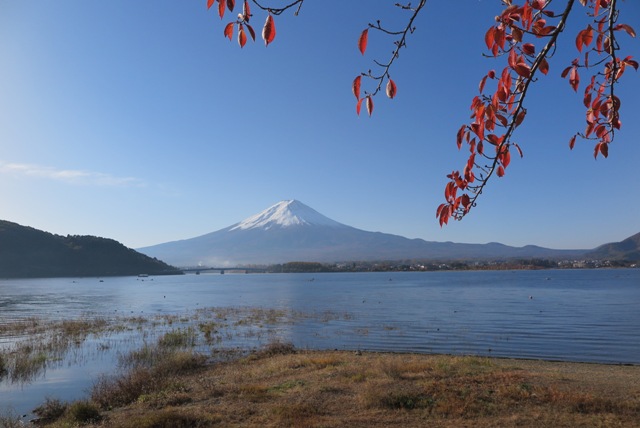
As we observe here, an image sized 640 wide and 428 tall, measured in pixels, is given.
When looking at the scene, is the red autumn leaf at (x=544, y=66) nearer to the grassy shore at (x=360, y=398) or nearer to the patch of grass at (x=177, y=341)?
the grassy shore at (x=360, y=398)

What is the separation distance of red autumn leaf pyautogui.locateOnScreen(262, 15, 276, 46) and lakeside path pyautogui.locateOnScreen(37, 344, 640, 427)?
8.40 metres

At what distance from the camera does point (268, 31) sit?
2600mm

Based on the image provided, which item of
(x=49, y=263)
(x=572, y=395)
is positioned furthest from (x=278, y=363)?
(x=49, y=263)

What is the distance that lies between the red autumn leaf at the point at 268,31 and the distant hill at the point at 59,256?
568 ft

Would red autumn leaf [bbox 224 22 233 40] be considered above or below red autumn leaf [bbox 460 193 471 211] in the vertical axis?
above

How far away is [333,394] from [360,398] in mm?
1178

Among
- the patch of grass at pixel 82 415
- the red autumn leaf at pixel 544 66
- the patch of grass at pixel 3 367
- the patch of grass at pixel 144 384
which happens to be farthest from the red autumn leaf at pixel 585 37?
the patch of grass at pixel 3 367

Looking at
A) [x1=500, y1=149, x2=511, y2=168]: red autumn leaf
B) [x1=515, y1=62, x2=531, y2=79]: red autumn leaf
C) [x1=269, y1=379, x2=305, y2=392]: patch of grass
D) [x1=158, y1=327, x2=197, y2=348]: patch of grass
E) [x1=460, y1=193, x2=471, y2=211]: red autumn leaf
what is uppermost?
[x1=515, y1=62, x2=531, y2=79]: red autumn leaf

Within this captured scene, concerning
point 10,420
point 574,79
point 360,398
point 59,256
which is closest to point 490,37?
point 574,79

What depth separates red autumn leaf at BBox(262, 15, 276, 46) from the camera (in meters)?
2.59

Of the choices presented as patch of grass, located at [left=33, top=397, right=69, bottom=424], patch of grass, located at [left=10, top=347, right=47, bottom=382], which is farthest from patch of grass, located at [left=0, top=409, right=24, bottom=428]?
patch of grass, located at [left=10, top=347, right=47, bottom=382]

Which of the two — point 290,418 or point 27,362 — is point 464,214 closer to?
point 290,418

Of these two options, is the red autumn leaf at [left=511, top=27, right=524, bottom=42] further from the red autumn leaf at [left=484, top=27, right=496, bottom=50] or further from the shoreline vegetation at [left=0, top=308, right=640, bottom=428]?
the shoreline vegetation at [left=0, top=308, right=640, bottom=428]

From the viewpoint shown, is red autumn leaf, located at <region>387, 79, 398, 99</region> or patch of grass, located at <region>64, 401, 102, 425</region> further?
patch of grass, located at <region>64, 401, 102, 425</region>
